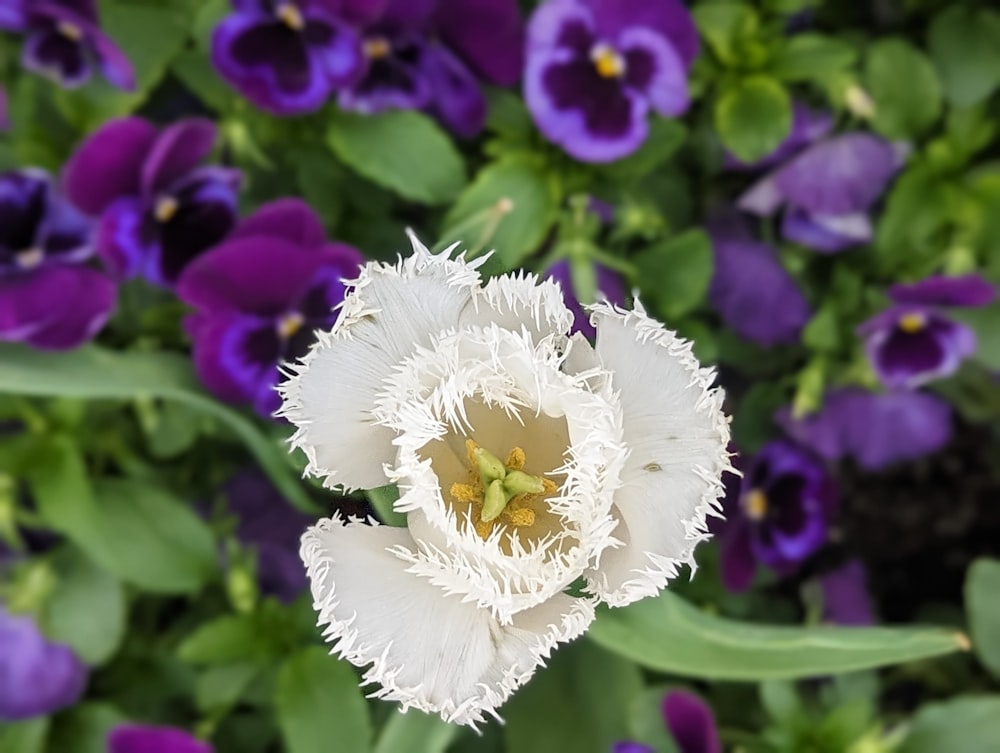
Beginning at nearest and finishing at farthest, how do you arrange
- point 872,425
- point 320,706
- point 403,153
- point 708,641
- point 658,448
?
1. point 658,448
2. point 708,641
3. point 320,706
4. point 403,153
5. point 872,425

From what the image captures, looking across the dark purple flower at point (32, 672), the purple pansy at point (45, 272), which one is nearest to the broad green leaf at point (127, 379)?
the purple pansy at point (45, 272)

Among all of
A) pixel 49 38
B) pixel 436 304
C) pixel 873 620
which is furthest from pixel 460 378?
pixel 873 620

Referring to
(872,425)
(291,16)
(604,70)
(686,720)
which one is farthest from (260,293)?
(872,425)

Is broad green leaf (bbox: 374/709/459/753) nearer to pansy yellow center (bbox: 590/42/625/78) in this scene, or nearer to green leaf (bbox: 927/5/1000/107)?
pansy yellow center (bbox: 590/42/625/78)

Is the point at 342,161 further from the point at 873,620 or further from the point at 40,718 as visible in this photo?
the point at 873,620

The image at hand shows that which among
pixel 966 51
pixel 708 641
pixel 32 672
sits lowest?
pixel 32 672

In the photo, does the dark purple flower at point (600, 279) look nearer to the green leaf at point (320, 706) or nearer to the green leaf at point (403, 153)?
the green leaf at point (403, 153)

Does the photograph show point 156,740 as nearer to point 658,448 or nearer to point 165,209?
point 165,209
